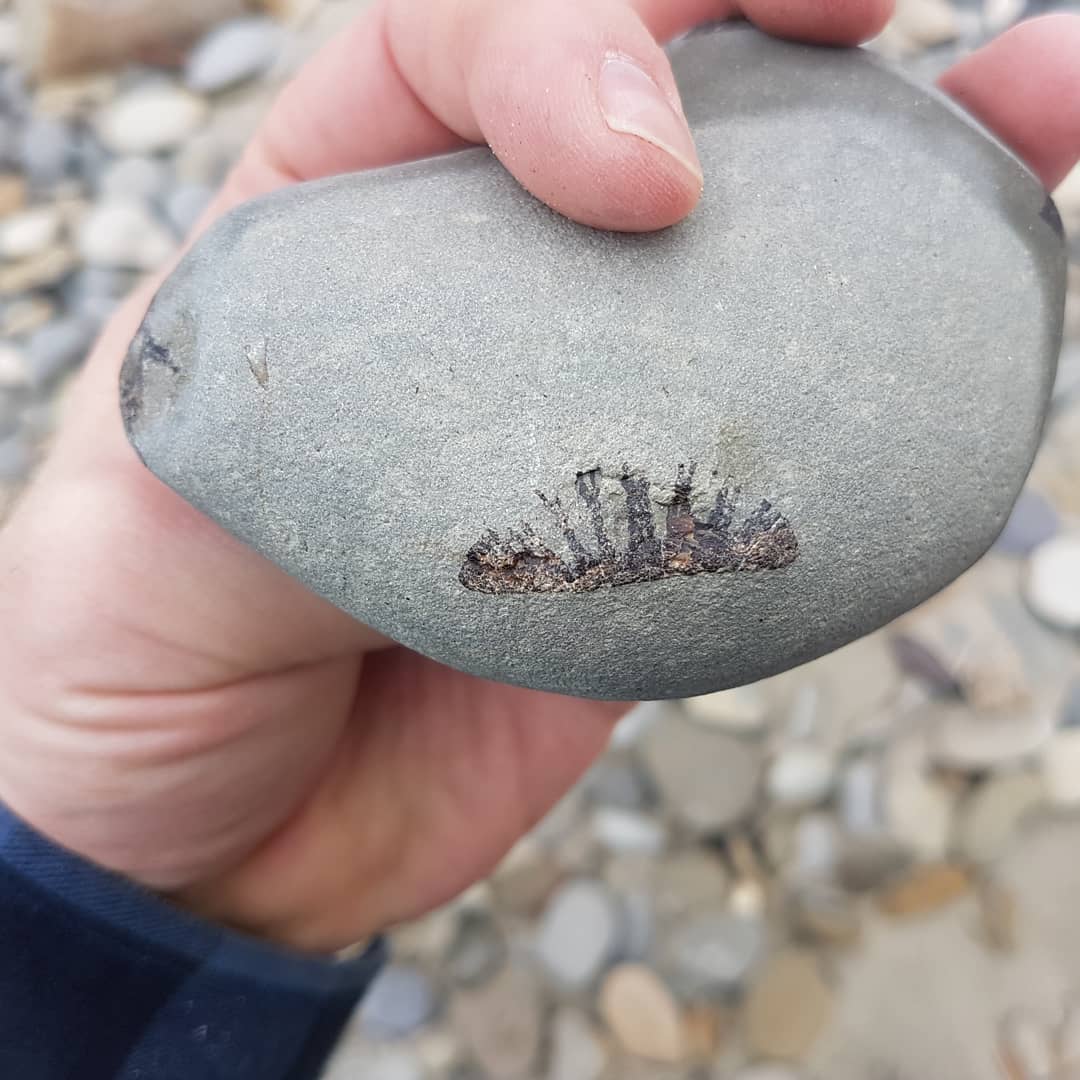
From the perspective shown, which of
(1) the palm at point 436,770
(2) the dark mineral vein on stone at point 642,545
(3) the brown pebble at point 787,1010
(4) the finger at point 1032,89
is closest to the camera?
(2) the dark mineral vein on stone at point 642,545

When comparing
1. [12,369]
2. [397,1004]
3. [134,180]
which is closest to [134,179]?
[134,180]

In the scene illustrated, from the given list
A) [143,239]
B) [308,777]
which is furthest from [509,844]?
[143,239]

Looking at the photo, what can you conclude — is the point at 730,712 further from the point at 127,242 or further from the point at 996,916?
the point at 127,242

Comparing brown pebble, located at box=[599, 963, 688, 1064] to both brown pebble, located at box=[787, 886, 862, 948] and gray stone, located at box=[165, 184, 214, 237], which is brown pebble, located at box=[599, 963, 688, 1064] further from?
gray stone, located at box=[165, 184, 214, 237]

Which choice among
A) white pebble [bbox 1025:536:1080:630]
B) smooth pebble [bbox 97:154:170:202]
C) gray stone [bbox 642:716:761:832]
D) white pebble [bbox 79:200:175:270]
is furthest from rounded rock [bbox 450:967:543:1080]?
smooth pebble [bbox 97:154:170:202]

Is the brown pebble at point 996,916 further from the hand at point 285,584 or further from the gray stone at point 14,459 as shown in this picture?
the gray stone at point 14,459

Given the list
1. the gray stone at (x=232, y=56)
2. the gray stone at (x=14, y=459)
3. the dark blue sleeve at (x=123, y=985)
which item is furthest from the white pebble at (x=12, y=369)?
the dark blue sleeve at (x=123, y=985)

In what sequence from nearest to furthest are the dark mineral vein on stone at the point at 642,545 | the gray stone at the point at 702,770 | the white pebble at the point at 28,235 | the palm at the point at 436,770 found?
the dark mineral vein on stone at the point at 642,545
the palm at the point at 436,770
the gray stone at the point at 702,770
the white pebble at the point at 28,235

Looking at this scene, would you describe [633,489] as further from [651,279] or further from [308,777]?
[308,777]
